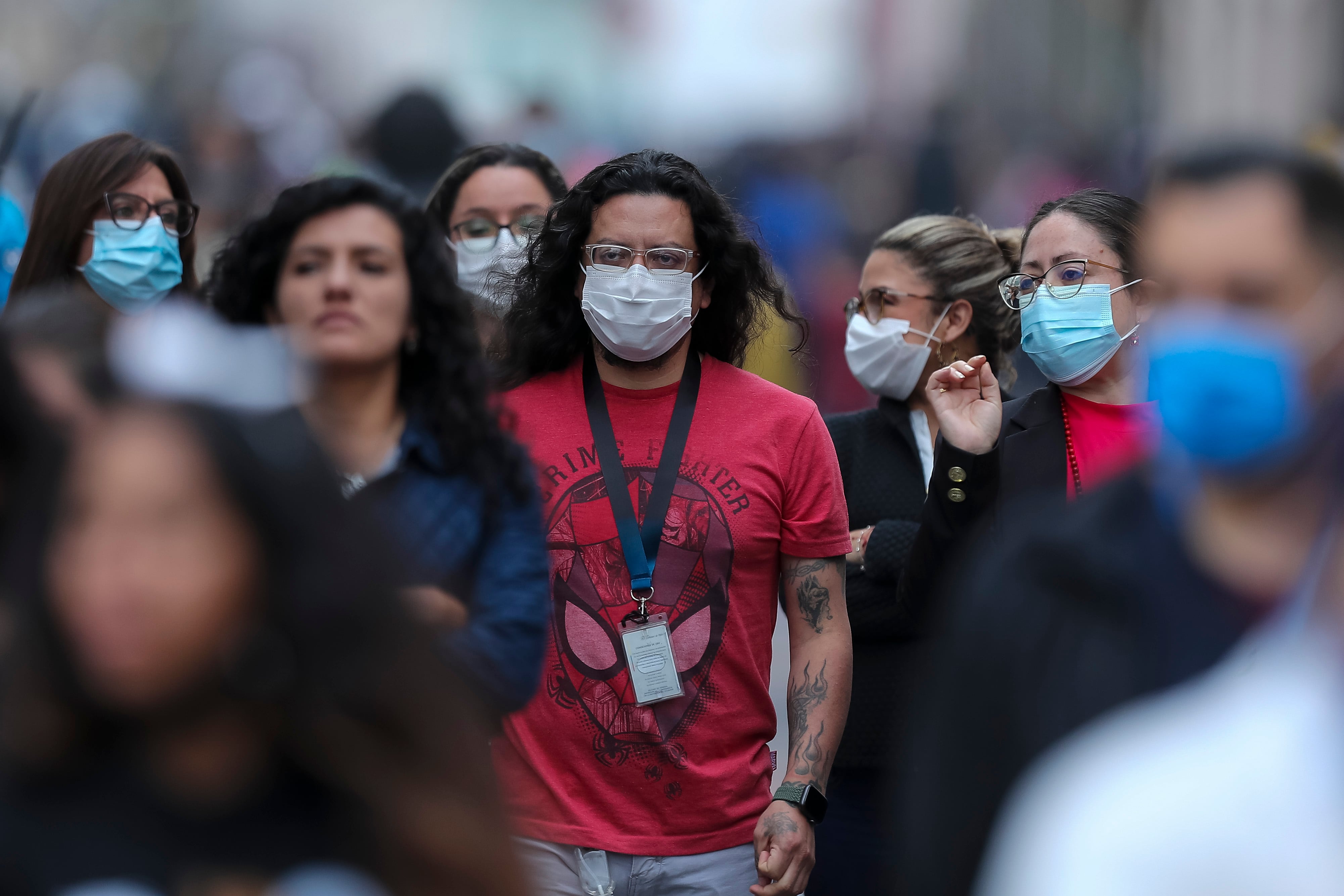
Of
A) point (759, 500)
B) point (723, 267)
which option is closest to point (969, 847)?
point (759, 500)

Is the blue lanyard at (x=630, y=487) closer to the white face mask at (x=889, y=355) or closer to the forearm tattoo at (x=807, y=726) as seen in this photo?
the forearm tattoo at (x=807, y=726)

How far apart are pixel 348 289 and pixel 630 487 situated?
1.02 m

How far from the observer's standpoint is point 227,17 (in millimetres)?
23422

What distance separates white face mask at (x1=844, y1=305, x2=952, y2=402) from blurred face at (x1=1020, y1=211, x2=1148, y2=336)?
0.50 metres

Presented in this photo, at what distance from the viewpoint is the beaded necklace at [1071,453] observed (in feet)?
11.6

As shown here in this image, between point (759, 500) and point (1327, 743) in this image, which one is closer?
point (1327, 743)

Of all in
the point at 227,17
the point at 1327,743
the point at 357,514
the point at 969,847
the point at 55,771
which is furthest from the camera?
the point at 227,17

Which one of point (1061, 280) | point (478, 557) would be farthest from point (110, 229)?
point (1061, 280)

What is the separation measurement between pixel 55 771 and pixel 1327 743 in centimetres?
127

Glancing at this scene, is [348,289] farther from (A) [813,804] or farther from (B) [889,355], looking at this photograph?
(B) [889,355]

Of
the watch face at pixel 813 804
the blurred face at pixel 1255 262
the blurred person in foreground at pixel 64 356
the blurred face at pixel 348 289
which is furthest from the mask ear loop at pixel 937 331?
the blurred person in foreground at pixel 64 356

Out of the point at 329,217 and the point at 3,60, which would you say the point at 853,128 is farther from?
the point at 329,217

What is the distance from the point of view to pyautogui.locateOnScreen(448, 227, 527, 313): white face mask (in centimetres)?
426

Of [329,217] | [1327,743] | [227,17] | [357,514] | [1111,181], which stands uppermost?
[227,17]
